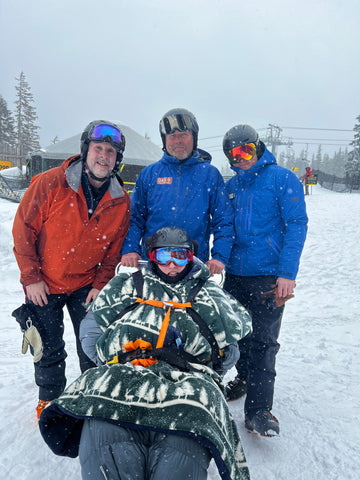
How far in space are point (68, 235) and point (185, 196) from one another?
3.27 ft

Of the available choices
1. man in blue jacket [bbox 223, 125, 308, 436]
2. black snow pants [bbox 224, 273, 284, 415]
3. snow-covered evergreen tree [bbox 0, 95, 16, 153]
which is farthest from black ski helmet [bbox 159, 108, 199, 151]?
snow-covered evergreen tree [bbox 0, 95, 16, 153]

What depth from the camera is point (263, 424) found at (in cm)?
258

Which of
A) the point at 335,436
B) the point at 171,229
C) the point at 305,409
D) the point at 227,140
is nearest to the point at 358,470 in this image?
the point at 335,436

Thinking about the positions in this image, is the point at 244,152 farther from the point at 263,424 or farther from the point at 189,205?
the point at 263,424

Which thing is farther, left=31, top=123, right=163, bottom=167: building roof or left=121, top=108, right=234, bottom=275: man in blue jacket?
left=31, top=123, right=163, bottom=167: building roof

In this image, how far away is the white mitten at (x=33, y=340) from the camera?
2605 mm

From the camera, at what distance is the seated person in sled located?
4.85 ft

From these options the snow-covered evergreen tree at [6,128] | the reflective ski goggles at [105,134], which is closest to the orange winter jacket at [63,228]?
the reflective ski goggles at [105,134]

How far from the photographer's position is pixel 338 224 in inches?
491

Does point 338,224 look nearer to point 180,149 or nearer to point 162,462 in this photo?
point 180,149

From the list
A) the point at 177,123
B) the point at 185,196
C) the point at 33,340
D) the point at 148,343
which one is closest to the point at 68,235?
the point at 33,340

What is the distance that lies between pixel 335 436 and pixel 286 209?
189 cm

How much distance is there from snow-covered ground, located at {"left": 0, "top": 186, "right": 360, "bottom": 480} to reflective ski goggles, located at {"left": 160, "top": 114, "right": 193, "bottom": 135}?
101 inches

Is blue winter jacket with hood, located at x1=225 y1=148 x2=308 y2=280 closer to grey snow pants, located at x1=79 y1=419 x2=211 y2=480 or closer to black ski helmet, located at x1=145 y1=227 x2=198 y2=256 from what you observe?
black ski helmet, located at x1=145 y1=227 x2=198 y2=256
